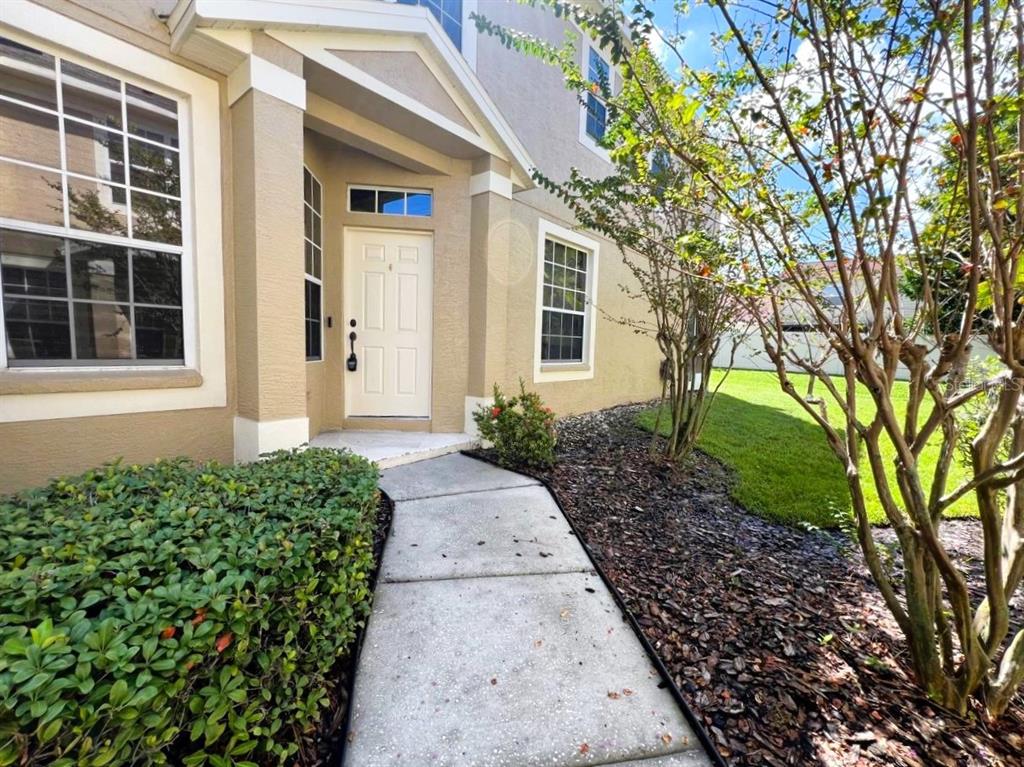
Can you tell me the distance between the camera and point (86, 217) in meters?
2.82

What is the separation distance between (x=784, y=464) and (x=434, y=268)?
14.1ft

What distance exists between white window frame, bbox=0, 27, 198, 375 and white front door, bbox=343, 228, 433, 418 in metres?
1.64

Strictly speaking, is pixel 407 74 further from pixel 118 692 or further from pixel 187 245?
pixel 118 692

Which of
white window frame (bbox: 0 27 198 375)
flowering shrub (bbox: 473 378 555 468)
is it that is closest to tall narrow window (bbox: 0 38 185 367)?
white window frame (bbox: 0 27 198 375)

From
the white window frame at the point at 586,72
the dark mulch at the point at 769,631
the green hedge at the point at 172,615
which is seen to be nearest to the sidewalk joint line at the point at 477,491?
the dark mulch at the point at 769,631

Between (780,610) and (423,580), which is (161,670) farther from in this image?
(780,610)

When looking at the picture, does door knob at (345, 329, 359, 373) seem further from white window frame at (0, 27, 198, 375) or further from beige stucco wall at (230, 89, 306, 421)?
white window frame at (0, 27, 198, 375)

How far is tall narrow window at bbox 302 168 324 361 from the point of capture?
169 inches

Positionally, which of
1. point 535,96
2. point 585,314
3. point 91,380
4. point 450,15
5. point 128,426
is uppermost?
point 450,15

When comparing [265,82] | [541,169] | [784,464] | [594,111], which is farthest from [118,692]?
[594,111]

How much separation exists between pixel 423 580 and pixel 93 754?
154 cm

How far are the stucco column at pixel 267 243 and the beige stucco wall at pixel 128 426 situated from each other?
0.09 meters

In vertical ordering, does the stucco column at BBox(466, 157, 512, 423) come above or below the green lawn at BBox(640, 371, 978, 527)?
above

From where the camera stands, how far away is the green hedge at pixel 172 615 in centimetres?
94
